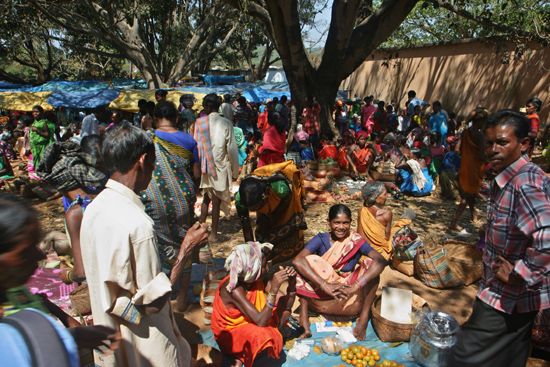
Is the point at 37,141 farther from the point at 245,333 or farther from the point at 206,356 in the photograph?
the point at 245,333

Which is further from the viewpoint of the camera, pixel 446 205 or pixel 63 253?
pixel 446 205

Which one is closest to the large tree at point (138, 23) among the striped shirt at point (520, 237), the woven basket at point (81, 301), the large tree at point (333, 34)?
the large tree at point (333, 34)

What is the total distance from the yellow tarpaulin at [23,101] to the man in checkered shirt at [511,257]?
14.0 metres

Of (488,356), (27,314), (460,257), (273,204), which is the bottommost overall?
(460,257)

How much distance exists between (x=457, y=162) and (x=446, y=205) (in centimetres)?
122

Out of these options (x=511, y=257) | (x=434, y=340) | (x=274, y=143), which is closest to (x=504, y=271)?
(x=511, y=257)

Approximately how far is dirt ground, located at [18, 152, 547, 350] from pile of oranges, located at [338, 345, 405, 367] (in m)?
0.84

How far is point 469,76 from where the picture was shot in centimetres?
1344

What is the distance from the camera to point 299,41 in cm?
873

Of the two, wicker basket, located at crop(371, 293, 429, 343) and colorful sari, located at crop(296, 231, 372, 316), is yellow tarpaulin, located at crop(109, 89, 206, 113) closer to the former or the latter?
colorful sari, located at crop(296, 231, 372, 316)

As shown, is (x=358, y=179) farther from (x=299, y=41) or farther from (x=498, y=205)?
(x=498, y=205)

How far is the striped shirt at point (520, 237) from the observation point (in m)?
1.84

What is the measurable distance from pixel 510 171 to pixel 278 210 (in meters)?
2.11

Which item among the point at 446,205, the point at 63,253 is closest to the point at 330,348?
the point at 63,253
